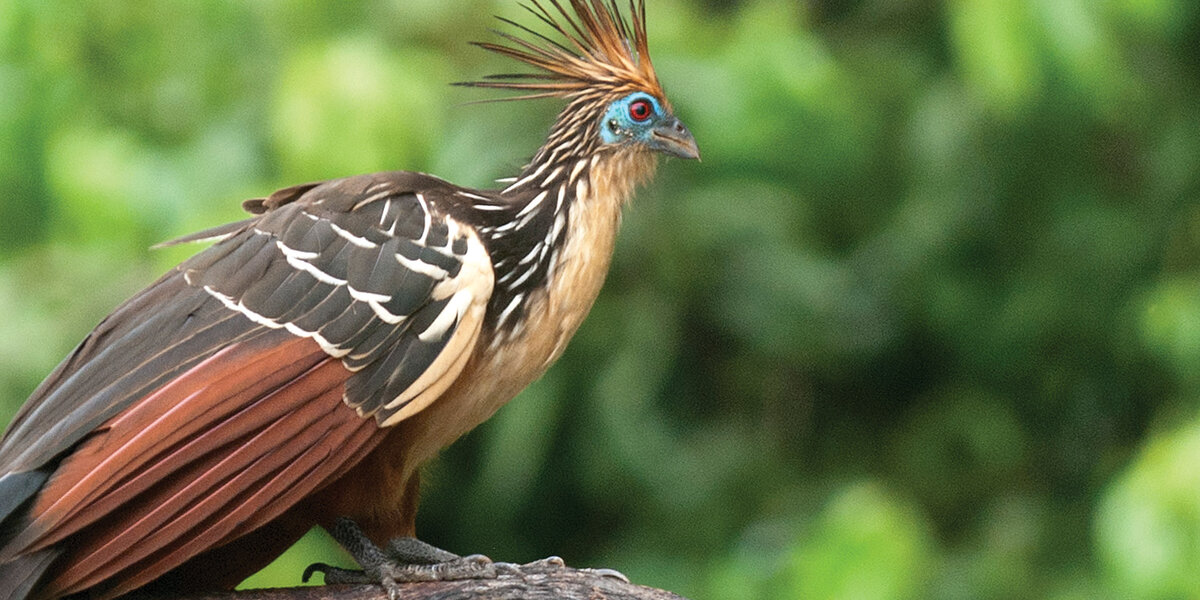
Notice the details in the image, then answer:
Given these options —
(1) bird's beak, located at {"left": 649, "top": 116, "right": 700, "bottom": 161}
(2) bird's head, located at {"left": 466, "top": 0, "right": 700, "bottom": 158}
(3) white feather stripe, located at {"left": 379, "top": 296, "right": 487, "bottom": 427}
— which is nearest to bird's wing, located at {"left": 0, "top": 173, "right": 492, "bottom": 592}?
(3) white feather stripe, located at {"left": 379, "top": 296, "right": 487, "bottom": 427}

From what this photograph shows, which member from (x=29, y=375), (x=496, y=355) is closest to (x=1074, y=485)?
(x=496, y=355)

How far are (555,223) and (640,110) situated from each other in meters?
0.35

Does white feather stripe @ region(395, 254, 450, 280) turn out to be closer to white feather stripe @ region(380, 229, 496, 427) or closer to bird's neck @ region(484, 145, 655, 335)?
white feather stripe @ region(380, 229, 496, 427)

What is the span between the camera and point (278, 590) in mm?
2939

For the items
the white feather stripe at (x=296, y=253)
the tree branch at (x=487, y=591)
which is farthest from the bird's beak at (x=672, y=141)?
the tree branch at (x=487, y=591)

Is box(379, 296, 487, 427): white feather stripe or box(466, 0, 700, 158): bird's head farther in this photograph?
box(466, 0, 700, 158): bird's head

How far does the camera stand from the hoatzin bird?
2602mm

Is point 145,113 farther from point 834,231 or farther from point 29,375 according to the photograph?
point 834,231

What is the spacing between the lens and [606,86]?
324 centimetres

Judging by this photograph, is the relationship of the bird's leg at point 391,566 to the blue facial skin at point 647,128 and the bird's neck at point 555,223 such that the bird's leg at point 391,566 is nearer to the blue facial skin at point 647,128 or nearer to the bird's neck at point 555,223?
the bird's neck at point 555,223

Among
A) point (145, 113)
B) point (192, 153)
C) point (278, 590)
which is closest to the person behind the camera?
point (278, 590)

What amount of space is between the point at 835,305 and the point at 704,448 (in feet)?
2.35

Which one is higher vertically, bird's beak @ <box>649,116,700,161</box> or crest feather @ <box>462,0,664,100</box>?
crest feather @ <box>462,0,664,100</box>

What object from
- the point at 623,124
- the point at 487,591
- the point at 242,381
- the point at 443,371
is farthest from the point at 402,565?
the point at 623,124
